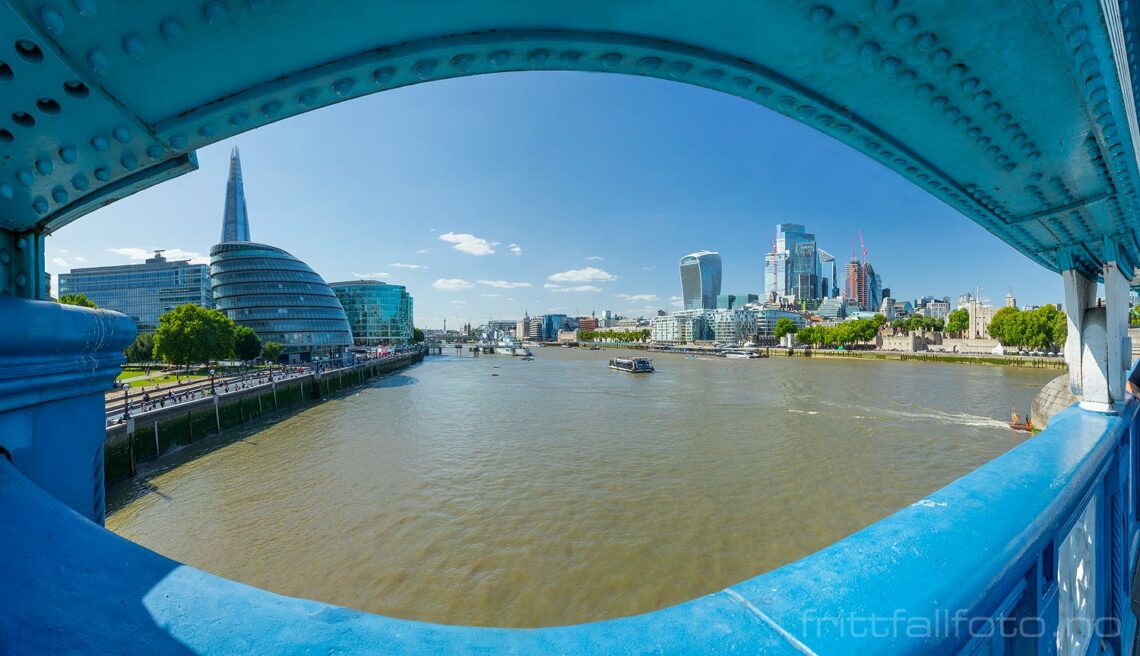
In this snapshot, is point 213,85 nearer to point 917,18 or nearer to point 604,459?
point 917,18

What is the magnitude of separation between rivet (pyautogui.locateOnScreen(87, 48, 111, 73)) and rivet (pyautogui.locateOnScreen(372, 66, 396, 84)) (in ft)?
2.29

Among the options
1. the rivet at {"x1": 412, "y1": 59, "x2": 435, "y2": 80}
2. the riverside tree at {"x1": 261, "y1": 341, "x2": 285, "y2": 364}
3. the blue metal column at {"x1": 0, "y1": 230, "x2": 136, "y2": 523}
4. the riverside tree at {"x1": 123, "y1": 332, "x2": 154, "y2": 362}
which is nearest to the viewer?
the blue metal column at {"x1": 0, "y1": 230, "x2": 136, "y2": 523}

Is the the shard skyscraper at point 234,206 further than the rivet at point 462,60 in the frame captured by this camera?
Yes

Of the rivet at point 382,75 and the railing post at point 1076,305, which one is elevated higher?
the rivet at point 382,75

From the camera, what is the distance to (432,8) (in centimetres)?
140

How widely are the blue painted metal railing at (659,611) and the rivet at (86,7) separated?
1208 mm

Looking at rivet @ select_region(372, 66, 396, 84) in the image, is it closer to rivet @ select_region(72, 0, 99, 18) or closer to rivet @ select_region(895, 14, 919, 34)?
rivet @ select_region(72, 0, 99, 18)

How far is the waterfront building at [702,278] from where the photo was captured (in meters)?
174

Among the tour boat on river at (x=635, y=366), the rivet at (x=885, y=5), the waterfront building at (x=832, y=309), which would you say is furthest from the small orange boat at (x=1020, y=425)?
the waterfront building at (x=832, y=309)

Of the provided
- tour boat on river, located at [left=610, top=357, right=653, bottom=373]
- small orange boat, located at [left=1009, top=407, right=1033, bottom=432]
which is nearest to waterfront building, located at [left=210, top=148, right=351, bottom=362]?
tour boat on river, located at [left=610, top=357, right=653, bottom=373]

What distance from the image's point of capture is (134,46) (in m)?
1.18

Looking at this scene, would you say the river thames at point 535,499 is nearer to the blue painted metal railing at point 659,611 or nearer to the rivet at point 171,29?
the blue painted metal railing at point 659,611

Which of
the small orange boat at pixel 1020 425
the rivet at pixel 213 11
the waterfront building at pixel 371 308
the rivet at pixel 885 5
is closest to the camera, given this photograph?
the rivet at pixel 213 11

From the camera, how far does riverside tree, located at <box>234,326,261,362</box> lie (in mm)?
42969
